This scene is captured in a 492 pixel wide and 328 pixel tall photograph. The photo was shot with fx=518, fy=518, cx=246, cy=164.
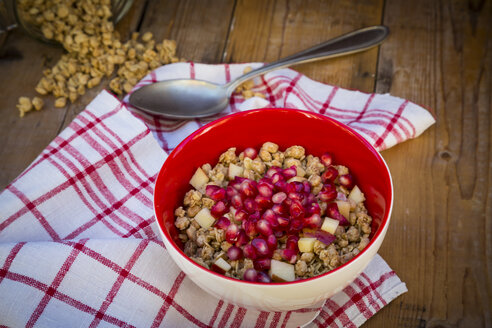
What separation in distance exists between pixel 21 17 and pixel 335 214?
1.39 m

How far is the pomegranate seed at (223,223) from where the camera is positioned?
128cm

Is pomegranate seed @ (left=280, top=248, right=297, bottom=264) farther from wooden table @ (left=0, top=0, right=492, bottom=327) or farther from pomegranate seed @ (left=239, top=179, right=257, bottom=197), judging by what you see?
wooden table @ (left=0, top=0, right=492, bottom=327)

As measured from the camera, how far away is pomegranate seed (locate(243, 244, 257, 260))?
1217mm

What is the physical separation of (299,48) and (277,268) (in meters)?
1.07

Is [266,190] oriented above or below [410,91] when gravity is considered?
above

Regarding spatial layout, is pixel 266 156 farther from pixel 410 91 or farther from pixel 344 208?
pixel 410 91

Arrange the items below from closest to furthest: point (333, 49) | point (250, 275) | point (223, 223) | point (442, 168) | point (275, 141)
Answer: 1. point (250, 275)
2. point (223, 223)
3. point (275, 141)
4. point (442, 168)
5. point (333, 49)

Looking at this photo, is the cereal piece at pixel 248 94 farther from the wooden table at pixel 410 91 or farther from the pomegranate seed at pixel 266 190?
the pomegranate seed at pixel 266 190

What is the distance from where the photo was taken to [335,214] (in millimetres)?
1270

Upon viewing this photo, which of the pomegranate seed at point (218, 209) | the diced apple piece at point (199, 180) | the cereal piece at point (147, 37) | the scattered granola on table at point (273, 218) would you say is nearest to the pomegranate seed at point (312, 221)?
the scattered granola on table at point (273, 218)

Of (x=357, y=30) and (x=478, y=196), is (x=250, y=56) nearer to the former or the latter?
(x=357, y=30)

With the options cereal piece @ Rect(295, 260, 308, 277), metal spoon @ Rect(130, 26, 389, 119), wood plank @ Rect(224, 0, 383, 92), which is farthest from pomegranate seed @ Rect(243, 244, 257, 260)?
wood plank @ Rect(224, 0, 383, 92)

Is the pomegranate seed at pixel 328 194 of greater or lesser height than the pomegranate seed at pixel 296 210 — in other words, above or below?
below

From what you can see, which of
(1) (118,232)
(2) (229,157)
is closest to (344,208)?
(2) (229,157)
